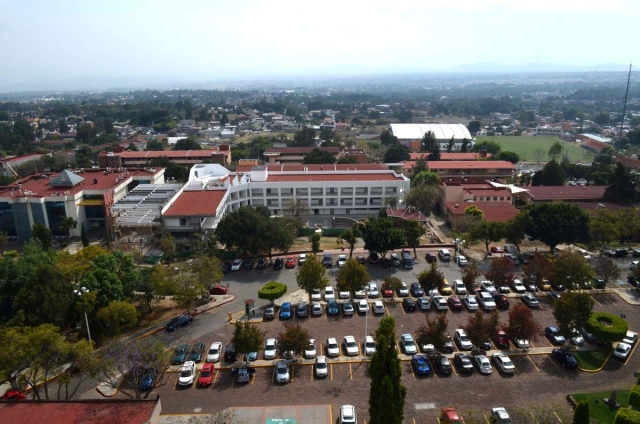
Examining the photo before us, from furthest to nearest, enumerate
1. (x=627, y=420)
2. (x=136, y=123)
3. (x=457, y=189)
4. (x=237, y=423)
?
(x=136, y=123) < (x=457, y=189) < (x=237, y=423) < (x=627, y=420)

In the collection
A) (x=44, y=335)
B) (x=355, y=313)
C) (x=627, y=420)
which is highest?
(x=44, y=335)

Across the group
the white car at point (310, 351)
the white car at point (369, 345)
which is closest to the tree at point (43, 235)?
the white car at point (310, 351)

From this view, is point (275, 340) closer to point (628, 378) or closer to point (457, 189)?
point (628, 378)

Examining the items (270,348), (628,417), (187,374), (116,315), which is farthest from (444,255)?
(116,315)

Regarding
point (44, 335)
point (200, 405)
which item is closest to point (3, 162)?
point (44, 335)

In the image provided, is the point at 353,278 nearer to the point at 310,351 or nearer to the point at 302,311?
the point at 302,311

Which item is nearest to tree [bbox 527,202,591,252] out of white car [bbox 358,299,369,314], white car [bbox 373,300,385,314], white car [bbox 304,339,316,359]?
white car [bbox 373,300,385,314]

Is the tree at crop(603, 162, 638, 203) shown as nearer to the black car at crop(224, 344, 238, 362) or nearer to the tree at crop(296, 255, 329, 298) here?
the tree at crop(296, 255, 329, 298)
